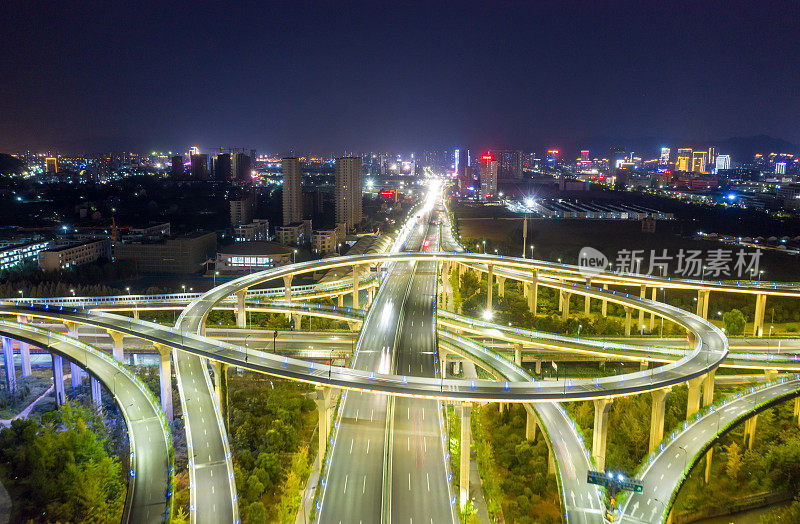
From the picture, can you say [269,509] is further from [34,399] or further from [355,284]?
[355,284]

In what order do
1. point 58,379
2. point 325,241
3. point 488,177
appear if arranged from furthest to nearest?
point 488,177, point 325,241, point 58,379

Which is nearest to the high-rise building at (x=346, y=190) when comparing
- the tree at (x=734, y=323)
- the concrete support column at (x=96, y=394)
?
the tree at (x=734, y=323)

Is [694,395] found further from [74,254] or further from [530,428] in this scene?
[74,254]

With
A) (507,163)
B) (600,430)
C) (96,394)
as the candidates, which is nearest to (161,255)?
(96,394)

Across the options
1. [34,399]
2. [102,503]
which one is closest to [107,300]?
[34,399]

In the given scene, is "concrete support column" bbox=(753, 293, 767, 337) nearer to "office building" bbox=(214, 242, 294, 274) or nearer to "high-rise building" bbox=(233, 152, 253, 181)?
"office building" bbox=(214, 242, 294, 274)

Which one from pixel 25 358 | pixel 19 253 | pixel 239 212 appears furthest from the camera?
pixel 239 212

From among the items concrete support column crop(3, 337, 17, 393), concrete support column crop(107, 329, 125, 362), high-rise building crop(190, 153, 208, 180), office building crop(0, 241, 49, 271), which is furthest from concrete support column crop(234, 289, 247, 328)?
high-rise building crop(190, 153, 208, 180)
